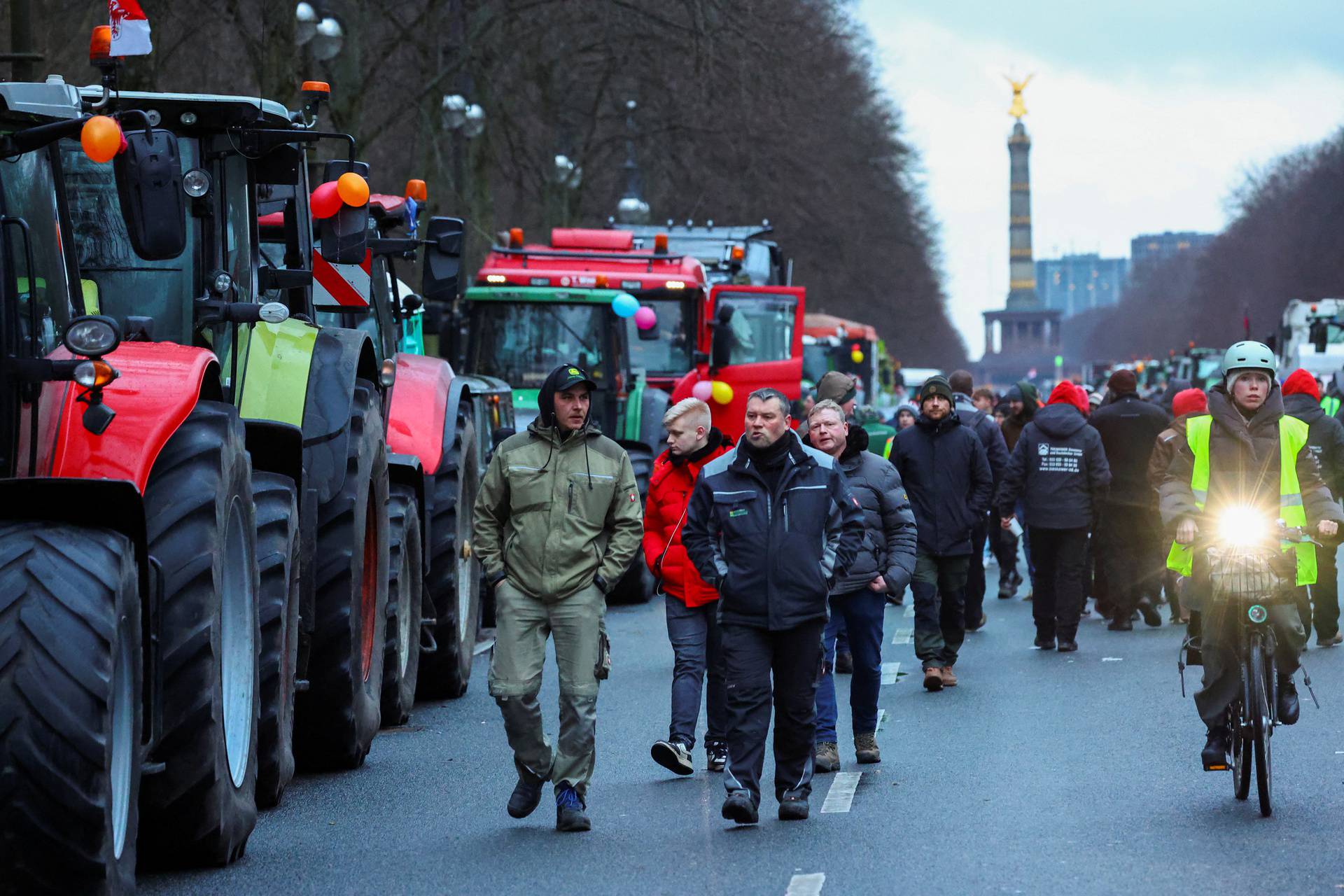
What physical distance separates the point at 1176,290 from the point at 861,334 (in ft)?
328

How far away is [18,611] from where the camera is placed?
226 inches

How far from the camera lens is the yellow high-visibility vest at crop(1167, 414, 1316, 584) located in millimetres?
8633

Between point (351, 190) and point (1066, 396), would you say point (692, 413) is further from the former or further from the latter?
point (1066, 396)

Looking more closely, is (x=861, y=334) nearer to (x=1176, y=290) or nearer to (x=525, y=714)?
(x=525, y=714)

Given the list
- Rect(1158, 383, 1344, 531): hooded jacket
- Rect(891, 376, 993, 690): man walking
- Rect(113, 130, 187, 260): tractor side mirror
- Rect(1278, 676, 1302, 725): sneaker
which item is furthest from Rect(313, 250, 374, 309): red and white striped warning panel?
Rect(1278, 676, 1302, 725): sneaker

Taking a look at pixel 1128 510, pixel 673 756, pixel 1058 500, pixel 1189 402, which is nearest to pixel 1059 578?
pixel 1058 500

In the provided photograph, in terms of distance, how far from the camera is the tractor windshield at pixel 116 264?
777 cm

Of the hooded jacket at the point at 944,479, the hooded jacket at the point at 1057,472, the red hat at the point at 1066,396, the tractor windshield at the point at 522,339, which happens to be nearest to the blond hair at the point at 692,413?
the hooded jacket at the point at 944,479

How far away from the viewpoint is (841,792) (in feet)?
29.4


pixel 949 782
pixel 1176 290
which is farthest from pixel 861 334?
pixel 1176 290

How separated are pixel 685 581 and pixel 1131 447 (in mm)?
7008

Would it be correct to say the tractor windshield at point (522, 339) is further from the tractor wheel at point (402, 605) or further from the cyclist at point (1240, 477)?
the cyclist at point (1240, 477)

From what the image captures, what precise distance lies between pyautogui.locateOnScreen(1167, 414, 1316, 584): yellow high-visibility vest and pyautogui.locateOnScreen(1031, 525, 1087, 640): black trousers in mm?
5588

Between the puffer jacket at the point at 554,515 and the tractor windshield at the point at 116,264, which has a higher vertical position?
the tractor windshield at the point at 116,264
